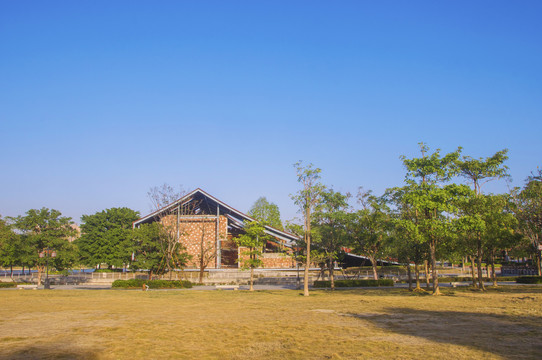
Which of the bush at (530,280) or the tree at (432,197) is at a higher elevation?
the tree at (432,197)

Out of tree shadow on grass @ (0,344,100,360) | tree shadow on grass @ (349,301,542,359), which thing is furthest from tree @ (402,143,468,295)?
tree shadow on grass @ (0,344,100,360)

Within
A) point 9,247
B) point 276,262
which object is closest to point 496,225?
point 276,262

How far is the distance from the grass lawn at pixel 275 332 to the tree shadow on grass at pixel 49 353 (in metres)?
0.02

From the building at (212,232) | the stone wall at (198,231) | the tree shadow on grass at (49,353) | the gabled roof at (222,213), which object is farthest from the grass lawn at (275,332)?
the stone wall at (198,231)

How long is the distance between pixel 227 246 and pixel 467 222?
140ft

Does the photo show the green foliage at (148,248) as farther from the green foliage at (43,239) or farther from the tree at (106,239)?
the green foliage at (43,239)

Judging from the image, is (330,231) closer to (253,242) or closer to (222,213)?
(253,242)

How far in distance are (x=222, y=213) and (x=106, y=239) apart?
1758cm

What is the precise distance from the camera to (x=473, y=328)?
14344mm

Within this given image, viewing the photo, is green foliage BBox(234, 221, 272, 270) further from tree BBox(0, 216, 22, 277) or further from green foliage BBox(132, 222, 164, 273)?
tree BBox(0, 216, 22, 277)

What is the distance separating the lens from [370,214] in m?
40.4

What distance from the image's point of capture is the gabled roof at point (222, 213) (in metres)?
59.1

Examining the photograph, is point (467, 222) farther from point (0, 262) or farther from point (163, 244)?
point (0, 262)

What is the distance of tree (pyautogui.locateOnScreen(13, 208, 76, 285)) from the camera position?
146 feet
